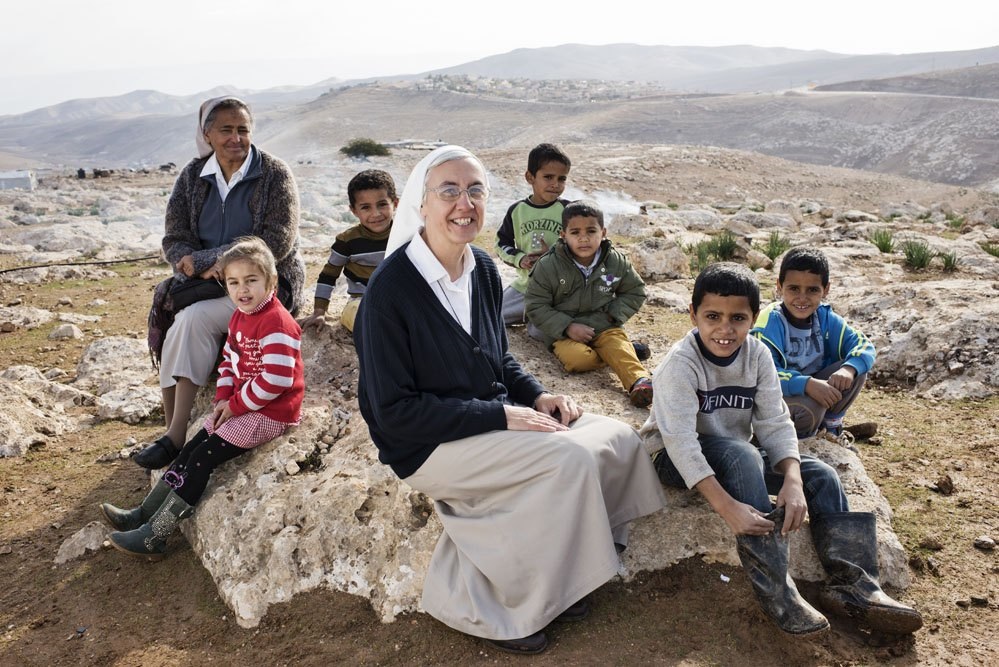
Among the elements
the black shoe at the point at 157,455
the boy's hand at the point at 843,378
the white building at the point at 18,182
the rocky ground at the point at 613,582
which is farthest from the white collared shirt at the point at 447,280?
the white building at the point at 18,182

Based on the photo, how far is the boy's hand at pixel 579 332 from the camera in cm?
420

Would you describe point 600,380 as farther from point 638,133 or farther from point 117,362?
point 638,133

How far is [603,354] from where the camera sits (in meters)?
4.16

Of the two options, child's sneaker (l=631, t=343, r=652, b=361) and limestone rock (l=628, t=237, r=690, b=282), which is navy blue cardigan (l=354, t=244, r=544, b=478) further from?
limestone rock (l=628, t=237, r=690, b=282)

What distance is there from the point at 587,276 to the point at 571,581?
2210 millimetres

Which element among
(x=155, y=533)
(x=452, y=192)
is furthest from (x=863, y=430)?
(x=155, y=533)

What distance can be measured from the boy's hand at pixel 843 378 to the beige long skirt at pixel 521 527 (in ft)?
4.14

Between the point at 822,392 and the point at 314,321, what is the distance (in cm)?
298

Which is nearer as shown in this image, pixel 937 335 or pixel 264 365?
pixel 264 365

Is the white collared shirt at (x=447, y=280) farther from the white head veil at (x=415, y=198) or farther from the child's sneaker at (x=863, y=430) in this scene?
the child's sneaker at (x=863, y=430)

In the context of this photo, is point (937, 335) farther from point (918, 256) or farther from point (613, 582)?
point (613, 582)

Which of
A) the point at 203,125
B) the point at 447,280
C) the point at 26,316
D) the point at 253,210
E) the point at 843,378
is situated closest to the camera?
the point at 447,280

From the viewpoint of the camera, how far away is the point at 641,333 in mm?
5438

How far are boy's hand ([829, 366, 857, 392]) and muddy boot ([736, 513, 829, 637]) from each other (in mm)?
1020
